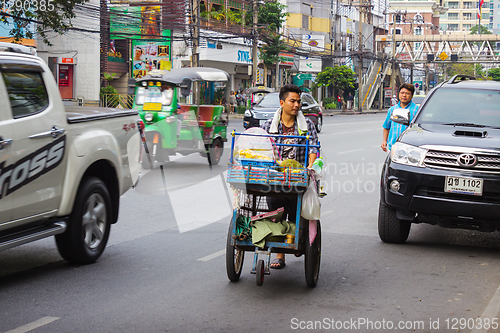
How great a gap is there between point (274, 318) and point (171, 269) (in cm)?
166

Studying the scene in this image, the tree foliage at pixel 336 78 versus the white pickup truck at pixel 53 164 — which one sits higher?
the tree foliage at pixel 336 78

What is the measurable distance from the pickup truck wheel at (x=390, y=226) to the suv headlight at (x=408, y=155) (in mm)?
596

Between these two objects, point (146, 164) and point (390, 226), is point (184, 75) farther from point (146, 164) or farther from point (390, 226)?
point (390, 226)

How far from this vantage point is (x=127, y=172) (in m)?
6.94

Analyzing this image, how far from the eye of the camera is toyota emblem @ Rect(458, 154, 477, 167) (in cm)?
639

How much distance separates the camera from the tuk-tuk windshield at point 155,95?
45.8 ft

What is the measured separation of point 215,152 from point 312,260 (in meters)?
9.75

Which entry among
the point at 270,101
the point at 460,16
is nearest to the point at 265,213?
the point at 270,101

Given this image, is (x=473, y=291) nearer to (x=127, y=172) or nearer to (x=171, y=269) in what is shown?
(x=171, y=269)

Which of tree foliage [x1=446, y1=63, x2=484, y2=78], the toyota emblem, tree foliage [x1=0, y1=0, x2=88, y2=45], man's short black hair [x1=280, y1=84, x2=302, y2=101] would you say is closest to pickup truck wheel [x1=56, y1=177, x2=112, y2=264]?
man's short black hair [x1=280, y1=84, x2=302, y2=101]

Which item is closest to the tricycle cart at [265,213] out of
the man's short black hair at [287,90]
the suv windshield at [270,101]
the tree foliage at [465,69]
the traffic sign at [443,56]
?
the man's short black hair at [287,90]

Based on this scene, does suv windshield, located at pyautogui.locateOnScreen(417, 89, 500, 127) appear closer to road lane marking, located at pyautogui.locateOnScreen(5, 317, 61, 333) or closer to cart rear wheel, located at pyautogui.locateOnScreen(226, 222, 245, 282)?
cart rear wheel, located at pyautogui.locateOnScreen(226, 222, 245, 282)

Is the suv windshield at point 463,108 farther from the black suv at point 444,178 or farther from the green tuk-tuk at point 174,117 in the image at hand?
the green tuk-tuk at point 174,117

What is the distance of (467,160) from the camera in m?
6.40
